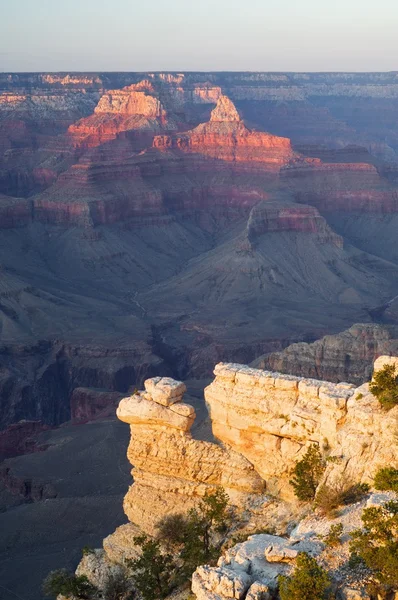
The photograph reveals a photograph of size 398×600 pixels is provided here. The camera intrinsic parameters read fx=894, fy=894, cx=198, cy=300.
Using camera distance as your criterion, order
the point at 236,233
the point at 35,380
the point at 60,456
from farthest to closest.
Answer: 1. the point at 236,233
2. the point at 35,380
3. the point at 60,456

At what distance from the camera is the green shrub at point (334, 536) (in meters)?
21.0

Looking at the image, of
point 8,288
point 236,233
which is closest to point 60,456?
point 8,288

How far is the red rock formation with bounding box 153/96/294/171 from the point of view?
154 m

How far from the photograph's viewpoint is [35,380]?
292ft

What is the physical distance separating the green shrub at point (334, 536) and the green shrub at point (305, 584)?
67.0 inches

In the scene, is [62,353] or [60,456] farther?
[62,353]

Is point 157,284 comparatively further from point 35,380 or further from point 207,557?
point 207,557

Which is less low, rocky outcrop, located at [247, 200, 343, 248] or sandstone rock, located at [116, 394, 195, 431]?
sandstone rock, located at [116, 394, 195, 431]

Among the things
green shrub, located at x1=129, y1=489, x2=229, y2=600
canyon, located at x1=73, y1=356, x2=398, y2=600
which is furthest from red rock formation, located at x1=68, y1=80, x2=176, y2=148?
green shrub, located at x1=129, y1=489, x2=229, y2=600

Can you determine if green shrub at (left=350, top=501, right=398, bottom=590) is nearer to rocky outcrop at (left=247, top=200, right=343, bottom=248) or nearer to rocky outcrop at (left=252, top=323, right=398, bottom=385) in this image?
rocky outcrop at (left=252, top=323, right=398, bottom=385)

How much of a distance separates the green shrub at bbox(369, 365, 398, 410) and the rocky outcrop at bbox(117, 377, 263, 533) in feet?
17.2

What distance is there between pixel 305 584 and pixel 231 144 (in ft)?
472

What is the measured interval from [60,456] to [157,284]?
71928 millimetres

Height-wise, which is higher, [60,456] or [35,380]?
[60,456]
